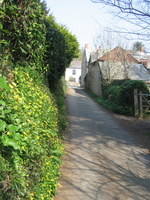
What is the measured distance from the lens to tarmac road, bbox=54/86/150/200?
487 centimetres

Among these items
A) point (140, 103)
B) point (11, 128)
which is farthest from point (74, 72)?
point (11, 128)

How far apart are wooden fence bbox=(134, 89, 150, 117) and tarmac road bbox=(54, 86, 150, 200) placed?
196 inches

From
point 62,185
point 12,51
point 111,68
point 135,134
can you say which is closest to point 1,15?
point 12,51

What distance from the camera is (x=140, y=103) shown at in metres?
14.4

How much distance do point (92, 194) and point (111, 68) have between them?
20350 mm

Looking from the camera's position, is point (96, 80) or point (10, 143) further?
point (96, 80)

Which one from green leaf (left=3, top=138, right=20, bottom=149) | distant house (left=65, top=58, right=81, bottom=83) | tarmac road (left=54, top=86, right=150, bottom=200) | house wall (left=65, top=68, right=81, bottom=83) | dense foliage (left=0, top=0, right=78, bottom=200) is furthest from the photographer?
distant house (left=65, top=58, right=81, bottom=83)

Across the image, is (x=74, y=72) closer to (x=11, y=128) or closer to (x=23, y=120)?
(x=23, y=120)

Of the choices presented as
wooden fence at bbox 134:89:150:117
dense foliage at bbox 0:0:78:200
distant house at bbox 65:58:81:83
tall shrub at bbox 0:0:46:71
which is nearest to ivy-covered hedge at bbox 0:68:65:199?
dense foliage at bbox 0:0:78:200

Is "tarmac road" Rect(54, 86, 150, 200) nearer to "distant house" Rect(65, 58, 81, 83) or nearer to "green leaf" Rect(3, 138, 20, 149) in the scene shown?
"green leaf" Rect(3, 138, 20, 149)

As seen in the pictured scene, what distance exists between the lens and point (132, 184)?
5332mm

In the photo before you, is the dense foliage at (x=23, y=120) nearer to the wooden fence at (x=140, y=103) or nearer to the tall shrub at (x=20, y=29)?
the tall shrub at (x=20, y=29)

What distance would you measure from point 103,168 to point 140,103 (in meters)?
9.00

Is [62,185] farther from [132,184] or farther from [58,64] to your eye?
[58,64]
